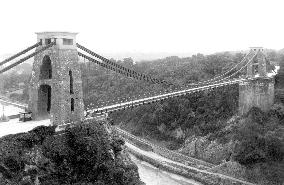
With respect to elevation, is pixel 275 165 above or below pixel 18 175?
below

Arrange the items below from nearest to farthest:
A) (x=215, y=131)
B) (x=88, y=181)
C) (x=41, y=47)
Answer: (x=88, y=181), (x=41, y=47), (x=215, y=131)

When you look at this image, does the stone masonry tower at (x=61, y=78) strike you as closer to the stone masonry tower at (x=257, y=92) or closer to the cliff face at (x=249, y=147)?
the cliff face at (x=249, y=147)

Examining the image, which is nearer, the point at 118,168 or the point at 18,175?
the point at 18,175

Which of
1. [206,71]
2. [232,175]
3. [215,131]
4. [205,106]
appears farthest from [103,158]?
[206,71]

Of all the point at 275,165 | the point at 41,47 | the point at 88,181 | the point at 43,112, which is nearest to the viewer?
the point at 88,181

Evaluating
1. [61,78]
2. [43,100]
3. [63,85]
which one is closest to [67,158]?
[63,85]

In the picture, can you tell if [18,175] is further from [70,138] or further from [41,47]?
[41,47]
